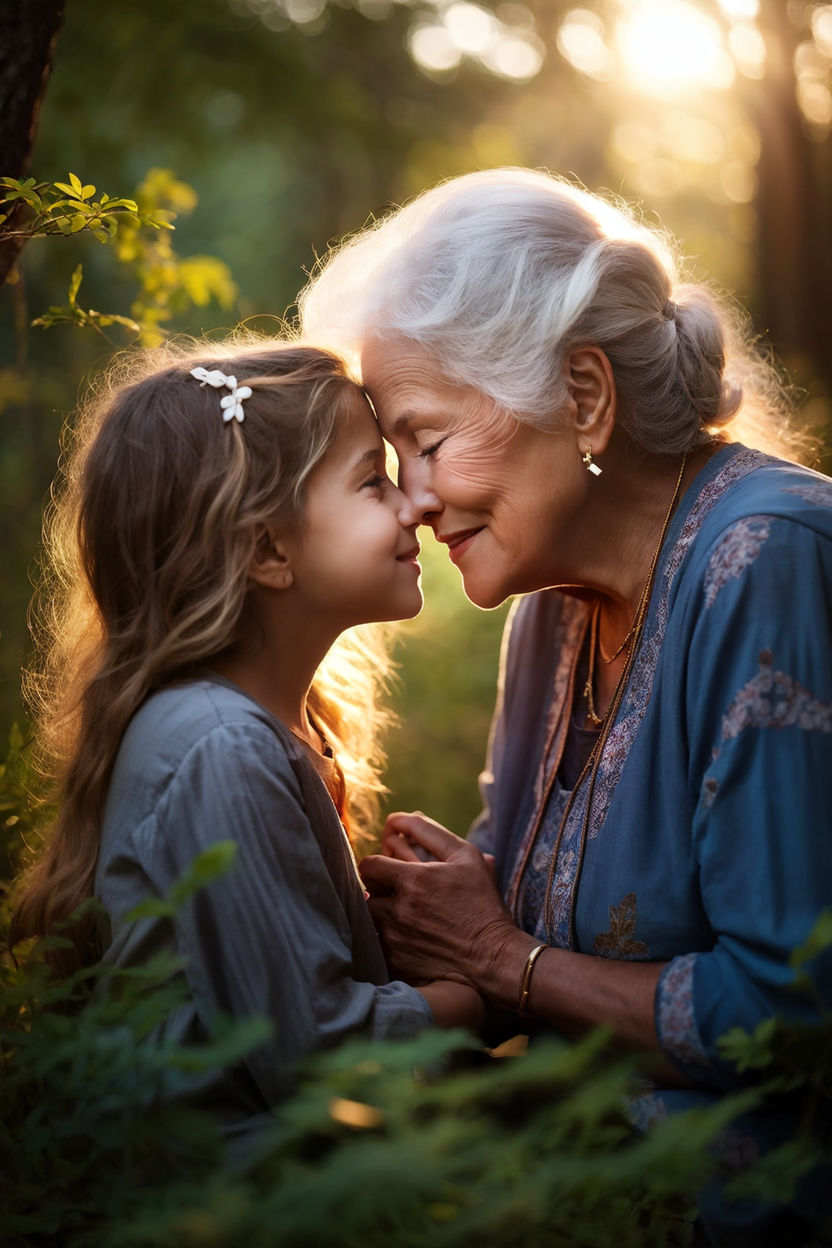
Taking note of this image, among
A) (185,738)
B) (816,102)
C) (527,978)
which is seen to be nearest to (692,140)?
(816,102)

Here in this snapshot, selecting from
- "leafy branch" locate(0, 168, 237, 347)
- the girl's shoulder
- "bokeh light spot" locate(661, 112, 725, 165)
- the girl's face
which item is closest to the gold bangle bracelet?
the girl's shoulder

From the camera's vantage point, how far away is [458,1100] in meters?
1.03

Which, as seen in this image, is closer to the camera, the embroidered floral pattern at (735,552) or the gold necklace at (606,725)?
the embroidered floral pattern at (735,552)

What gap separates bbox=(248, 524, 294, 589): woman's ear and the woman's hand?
2.05 ft

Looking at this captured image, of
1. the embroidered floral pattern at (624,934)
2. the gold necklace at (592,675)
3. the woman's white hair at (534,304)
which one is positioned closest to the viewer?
the embroidered floral pattern at (624,934)

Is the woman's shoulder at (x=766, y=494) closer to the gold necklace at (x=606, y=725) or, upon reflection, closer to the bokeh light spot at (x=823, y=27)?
the gold necklace at (x=606, y=725)

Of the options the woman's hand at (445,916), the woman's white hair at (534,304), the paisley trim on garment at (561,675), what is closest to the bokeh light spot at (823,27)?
the woman's white hair at (534,304)

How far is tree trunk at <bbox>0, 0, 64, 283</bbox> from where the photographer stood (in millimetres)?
2201

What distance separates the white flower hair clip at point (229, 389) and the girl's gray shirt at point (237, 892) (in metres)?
0.54

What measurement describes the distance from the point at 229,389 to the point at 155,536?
0.33 m

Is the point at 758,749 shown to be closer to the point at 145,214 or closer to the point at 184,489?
the point at 184,489

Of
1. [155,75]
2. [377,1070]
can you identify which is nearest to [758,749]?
[377,1070]

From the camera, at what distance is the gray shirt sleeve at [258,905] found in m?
1.69

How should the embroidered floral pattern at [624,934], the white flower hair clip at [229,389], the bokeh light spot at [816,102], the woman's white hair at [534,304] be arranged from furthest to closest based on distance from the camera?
the bokeh light spot at [816,102] < the woman's white hair at [534,304] < the white flower hair clip at [229,389] < the embroidered floral pattern at [624,934]
